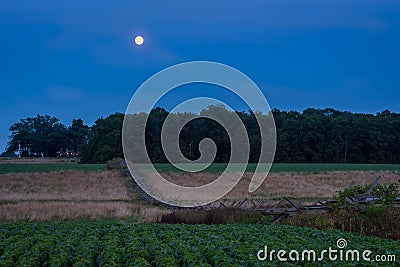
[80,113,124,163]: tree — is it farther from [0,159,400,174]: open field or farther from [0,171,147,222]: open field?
[0,171,147,222]: open field

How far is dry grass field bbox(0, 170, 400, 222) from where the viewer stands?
25.1 metres

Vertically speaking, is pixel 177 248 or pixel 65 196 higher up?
pixel 177 248

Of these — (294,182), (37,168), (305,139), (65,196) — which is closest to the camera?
(65,196)

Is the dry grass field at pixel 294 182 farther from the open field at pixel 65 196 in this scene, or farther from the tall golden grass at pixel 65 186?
the open field at pixel 65 196

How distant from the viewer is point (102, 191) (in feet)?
123

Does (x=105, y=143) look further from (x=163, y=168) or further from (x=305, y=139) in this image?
(x=305, y=139)

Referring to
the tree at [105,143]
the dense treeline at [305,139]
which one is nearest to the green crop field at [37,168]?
the tree at [105,143]

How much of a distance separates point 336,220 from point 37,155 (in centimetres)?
11732

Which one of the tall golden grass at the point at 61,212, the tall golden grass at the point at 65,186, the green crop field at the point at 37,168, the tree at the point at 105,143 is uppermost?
the tree at the point at 105,143

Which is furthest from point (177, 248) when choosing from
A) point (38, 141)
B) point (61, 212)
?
point (38, 141)

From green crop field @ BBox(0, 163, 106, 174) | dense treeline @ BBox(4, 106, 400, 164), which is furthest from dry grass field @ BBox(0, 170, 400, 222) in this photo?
dense treeline @ BBox(4, 106, 400, 164)

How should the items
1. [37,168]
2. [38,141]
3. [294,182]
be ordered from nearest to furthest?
1. [294,182]
2. [37,168]
3. [38,141]

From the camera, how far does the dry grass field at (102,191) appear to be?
2511 cm

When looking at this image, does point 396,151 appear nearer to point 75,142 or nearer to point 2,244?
point 75,142
